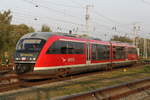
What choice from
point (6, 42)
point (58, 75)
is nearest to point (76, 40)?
point (58, 75)

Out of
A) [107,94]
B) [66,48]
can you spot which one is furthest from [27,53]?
[107,94]

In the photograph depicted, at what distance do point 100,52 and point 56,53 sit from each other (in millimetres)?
6642

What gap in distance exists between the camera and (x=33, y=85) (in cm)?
1218

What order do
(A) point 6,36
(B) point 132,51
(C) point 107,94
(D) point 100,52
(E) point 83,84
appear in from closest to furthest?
(C) point 107,94, (E) point 83,84, (D) point 100,52, (B) point 132,51, (A) point 6,36

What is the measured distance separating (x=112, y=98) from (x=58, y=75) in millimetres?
7028

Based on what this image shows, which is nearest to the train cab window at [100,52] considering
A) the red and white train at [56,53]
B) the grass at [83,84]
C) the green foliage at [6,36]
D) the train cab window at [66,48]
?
the red and white train at [56,53]

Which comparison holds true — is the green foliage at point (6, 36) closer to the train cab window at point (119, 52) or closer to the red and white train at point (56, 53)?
the train cab window at point (119, 52)

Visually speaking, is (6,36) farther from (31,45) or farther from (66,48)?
(31,45)

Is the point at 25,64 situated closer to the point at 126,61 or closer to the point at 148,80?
the point at 148,80

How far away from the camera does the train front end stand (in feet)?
42.6

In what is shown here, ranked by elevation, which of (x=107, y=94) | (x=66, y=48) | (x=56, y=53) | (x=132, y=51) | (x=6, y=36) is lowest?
(x=107, y=94)

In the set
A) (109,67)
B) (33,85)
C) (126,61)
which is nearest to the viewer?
(33,85)

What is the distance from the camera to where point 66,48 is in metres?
15.1

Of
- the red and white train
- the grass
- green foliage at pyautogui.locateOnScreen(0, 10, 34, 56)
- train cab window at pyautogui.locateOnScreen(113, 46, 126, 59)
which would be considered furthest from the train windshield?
green foliage at pyautogui.locateOnScreen(0, 10, 34, 56)
